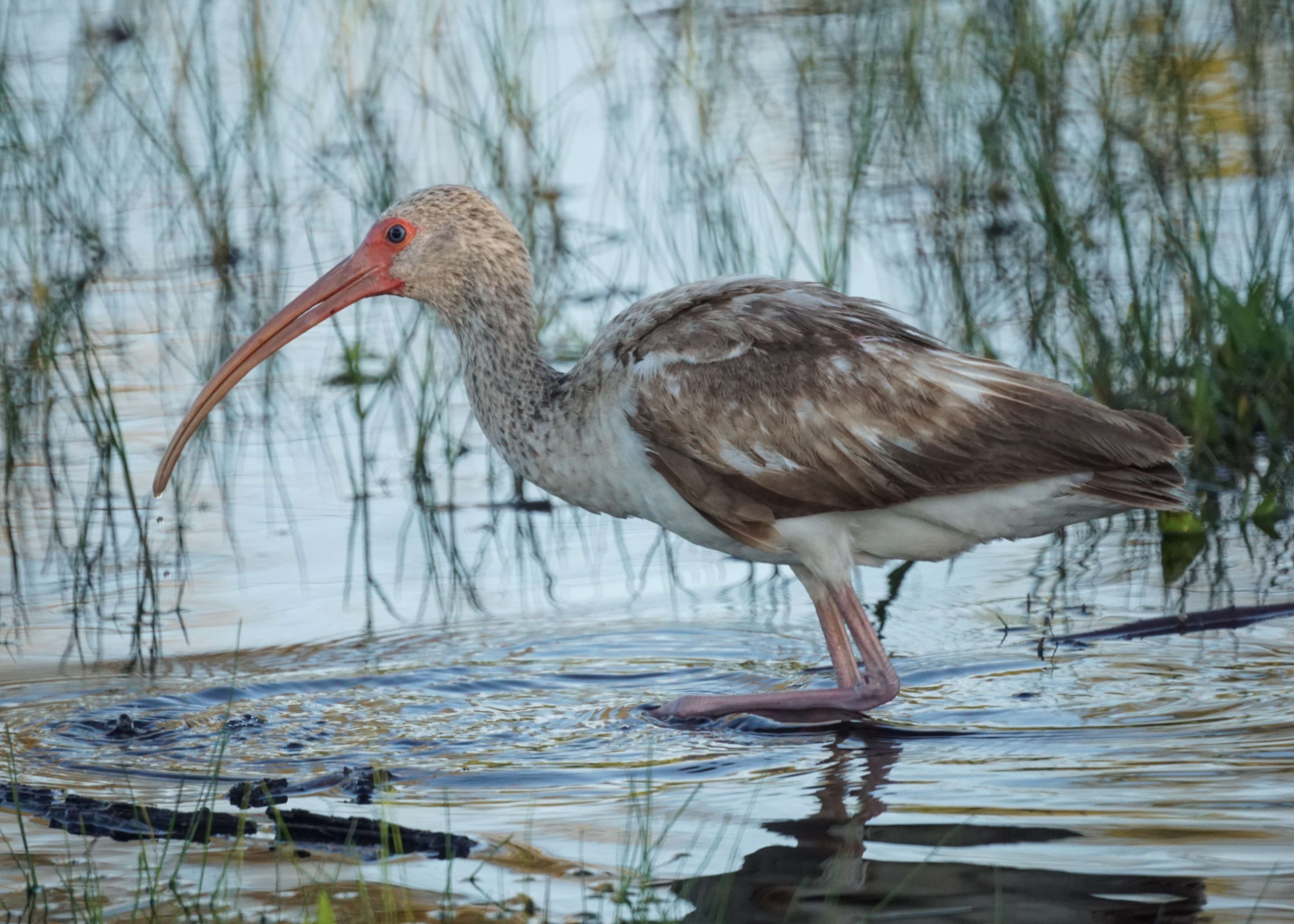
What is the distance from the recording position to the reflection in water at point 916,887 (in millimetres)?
4227

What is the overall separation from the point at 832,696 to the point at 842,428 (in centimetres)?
82

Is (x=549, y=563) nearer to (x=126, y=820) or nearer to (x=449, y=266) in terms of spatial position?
(x=449, y=266)

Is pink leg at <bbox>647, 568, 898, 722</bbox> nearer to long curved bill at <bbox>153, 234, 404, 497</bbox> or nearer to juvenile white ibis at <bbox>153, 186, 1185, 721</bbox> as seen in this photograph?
juvenile white ibis at <bbox>153, 186, 1185, 721</bbox>

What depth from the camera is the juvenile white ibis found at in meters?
5.76

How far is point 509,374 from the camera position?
636 centimetres

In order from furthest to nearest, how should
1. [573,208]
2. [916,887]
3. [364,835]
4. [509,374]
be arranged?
[573,208] → [509,374] → [364,835] → [916,887]

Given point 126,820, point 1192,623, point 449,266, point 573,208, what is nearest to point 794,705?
point 1192,623

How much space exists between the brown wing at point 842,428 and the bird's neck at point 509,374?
1.60 ft

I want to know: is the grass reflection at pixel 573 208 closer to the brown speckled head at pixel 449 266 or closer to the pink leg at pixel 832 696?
the brown speckled head at pixel 449 266

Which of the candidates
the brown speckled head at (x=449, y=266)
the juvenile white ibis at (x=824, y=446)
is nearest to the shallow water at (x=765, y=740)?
the juvenile white ibis at (x=824, y=446)

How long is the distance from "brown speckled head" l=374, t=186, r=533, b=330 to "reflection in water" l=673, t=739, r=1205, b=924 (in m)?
2.35

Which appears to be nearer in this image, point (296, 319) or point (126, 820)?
point (126, 820)

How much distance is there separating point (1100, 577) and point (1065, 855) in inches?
103

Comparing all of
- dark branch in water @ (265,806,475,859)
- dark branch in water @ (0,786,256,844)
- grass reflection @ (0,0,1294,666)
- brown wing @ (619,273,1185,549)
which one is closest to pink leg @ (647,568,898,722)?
brown wing @ (619,273,1185,549)
